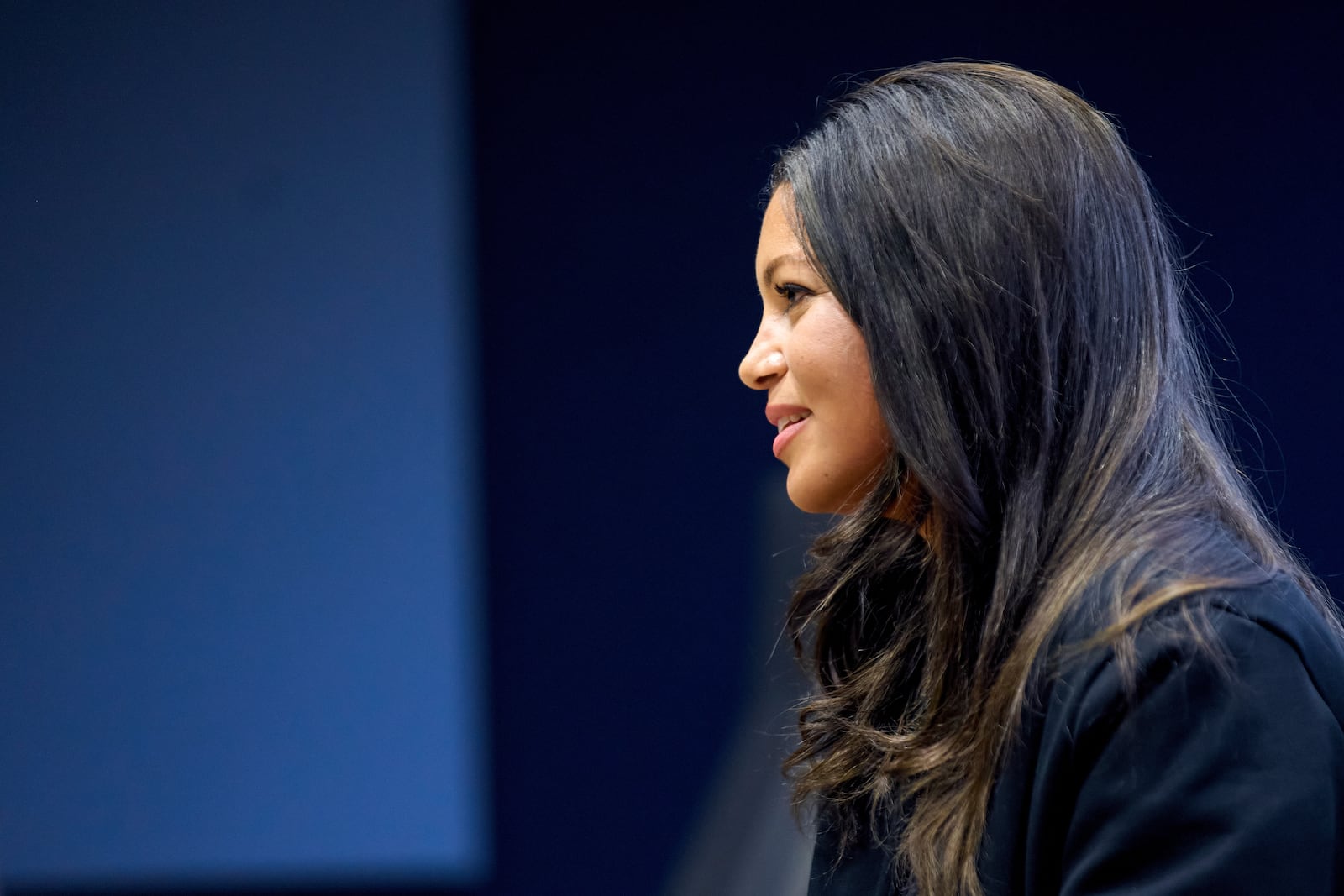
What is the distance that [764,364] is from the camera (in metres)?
1.19

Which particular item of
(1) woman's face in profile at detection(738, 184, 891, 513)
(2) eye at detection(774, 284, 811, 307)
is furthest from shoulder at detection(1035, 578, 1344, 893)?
(2) eye at detection(774, 284, 811, 307)

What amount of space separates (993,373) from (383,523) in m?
1.62

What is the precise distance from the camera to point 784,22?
7.66 ft

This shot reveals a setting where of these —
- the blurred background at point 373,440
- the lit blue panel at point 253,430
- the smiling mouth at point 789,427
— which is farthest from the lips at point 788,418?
the lit blue panel at point 253,430

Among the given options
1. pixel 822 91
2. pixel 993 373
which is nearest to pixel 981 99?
pixel 993 373

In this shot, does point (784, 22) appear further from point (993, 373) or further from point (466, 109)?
point (993, 373)

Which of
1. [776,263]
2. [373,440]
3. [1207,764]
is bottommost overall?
[1207,764]

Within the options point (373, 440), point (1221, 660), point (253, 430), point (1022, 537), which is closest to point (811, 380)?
point (1022, 537)

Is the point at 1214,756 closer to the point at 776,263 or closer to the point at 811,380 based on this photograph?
the point at 811,380

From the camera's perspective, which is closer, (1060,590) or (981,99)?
(1060,590)

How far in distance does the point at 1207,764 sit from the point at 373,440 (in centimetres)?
188

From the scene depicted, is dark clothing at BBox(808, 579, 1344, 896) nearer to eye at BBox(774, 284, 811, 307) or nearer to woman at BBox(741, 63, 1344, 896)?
woman at BBox(741, 63, 1344, 896)

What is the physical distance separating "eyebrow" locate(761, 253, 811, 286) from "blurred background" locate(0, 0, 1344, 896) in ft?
3.83

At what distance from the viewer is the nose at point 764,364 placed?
1181 mm
